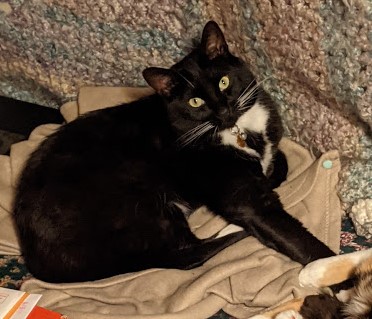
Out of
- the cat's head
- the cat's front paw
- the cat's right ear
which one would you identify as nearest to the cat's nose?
the cat's head

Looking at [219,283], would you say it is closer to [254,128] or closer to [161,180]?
[161,180]

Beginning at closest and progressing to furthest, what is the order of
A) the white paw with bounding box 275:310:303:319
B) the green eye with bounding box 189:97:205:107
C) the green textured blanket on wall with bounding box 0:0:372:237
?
the white paw with bounding box 275:310:303:319 → the green textured blanket on wall with bounding box 0:0:372:237 → the green eye with bounding box 189:97:205:107

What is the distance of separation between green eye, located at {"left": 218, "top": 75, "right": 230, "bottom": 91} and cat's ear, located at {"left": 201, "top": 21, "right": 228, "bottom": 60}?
0.23 ft

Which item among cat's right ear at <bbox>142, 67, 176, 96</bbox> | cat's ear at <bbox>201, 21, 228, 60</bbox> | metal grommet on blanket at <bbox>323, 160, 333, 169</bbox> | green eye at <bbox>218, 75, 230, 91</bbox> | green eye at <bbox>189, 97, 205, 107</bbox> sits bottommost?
metal grommet on blanket at <bbox>323, 160, 333, 169</bbox>

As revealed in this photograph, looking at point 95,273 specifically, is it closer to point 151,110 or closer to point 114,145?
point 114,145

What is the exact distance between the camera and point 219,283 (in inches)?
56.6

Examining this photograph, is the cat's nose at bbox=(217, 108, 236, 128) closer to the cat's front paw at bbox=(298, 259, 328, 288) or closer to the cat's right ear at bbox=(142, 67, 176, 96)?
the cat's right ear at bbox=(142, 67, 176, 96)

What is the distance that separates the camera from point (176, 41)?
186 cm

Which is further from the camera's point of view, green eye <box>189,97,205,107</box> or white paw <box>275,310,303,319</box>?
green eye <box>189,97,205,107</box>

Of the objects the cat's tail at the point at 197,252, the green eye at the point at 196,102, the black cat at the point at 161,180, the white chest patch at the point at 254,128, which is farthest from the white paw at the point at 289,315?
the green eye at the point at 196,102

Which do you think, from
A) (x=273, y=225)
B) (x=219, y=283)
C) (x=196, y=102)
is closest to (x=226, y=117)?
(x=196, y=102)

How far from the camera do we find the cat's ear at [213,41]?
150 centimetres

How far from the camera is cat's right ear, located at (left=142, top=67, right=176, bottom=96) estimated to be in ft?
4.92

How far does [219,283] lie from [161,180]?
Answer: 32 cm
